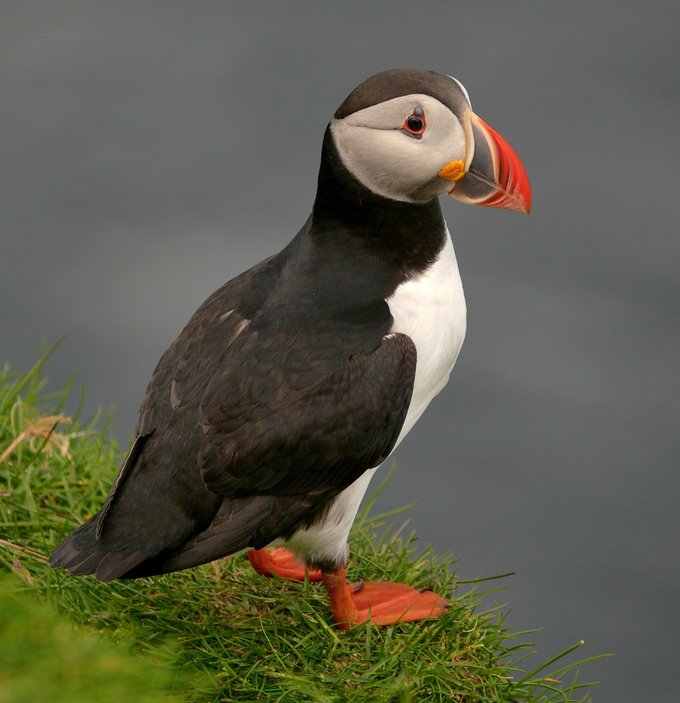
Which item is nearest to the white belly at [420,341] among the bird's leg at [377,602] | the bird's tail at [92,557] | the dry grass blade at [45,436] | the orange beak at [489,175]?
the bird's leg at [377,602]

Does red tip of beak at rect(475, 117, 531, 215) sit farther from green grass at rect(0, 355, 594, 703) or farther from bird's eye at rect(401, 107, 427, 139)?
green grass at rect(0, 355, 594, 703)

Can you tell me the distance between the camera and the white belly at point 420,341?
14.1ft

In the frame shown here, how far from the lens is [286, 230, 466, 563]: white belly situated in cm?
429

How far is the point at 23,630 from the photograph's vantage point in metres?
3.76

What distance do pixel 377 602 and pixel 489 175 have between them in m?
1.52

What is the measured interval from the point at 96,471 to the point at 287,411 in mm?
1400

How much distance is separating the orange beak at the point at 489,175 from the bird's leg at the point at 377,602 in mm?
1257

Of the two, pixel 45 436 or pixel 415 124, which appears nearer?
pixel 415 124

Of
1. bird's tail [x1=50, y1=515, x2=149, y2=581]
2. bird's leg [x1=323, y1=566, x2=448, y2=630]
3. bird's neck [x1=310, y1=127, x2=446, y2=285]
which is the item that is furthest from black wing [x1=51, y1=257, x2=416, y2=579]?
bird's leg [x1=323, y1=566, x2=448, y2=630]

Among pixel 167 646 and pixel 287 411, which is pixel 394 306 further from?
pixel 167 646

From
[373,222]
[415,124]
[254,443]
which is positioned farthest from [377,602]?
[415,124]

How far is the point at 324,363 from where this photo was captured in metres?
4.14

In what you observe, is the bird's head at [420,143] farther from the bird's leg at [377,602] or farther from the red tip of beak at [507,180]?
the bird's leg at [377,602]

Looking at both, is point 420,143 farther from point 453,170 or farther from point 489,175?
point 489,175
